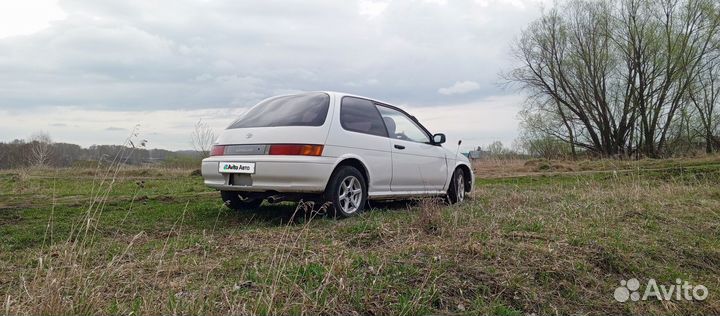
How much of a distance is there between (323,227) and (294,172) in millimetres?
647

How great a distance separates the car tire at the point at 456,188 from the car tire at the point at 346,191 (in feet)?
7.89

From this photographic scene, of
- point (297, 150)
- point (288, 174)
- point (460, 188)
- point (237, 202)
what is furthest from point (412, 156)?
point (237, 202)

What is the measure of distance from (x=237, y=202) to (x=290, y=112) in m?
1.48

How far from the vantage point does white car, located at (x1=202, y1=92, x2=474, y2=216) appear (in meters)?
5.02

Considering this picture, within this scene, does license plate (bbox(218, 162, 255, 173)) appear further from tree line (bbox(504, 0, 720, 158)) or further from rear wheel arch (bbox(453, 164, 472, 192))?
tree line (bbox(504, 0, 720, 158))

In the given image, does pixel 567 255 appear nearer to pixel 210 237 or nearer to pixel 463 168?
pixel 210 237

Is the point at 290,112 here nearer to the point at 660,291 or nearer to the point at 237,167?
the point at 237,167

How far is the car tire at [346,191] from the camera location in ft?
17.1

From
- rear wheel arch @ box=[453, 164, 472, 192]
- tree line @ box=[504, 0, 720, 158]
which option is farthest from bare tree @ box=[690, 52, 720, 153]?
rear wheel arch @ box=[453, 164, 472, 192]

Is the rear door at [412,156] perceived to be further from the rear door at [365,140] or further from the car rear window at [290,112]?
the car rear window at [290,112]

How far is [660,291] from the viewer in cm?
337

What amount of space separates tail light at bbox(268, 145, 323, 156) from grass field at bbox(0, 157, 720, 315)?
2.34 feet

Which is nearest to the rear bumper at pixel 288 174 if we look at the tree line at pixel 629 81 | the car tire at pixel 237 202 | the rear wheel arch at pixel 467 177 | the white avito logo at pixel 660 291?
the car tire at pixel 237 202

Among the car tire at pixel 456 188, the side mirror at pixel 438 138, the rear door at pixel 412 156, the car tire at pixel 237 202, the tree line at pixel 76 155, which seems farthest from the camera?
the car tire at pixel 456 188
